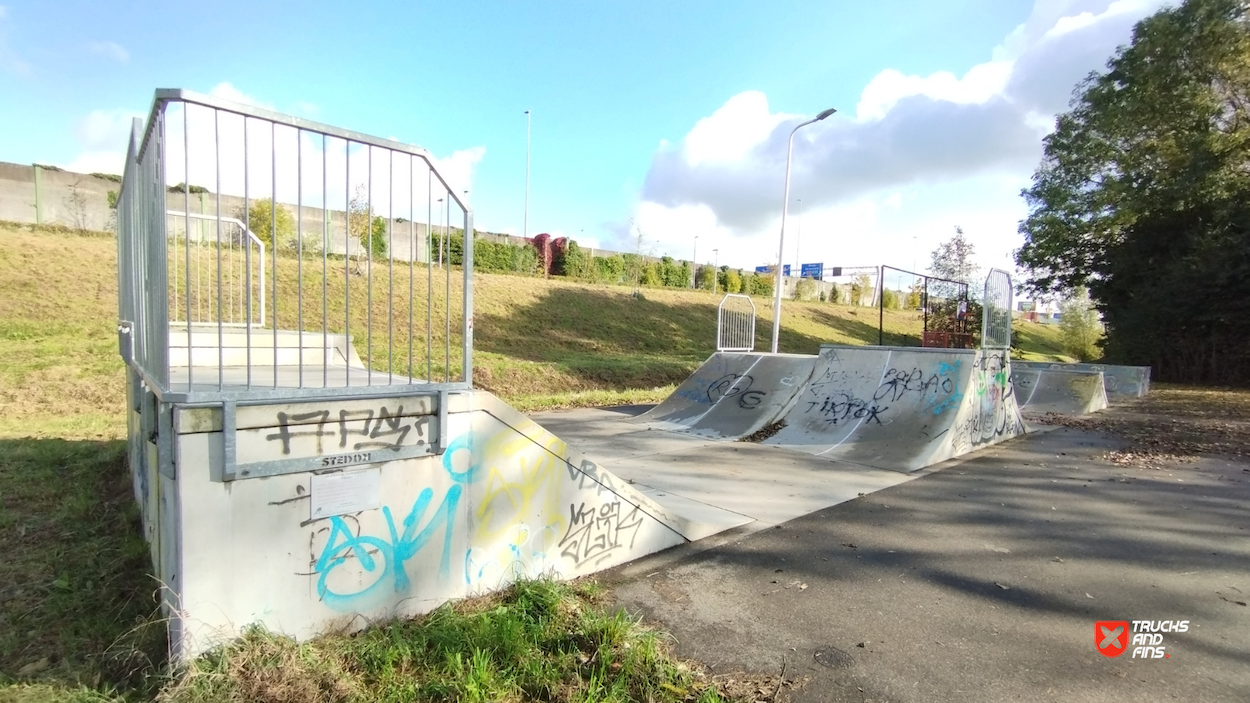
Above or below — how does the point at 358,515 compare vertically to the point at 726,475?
above

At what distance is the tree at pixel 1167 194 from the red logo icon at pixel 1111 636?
23.0 meters

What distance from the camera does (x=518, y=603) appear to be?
3.32 metres

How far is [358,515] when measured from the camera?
9.90 ft

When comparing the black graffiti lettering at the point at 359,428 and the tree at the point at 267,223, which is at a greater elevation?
the tree at the point at 267,223

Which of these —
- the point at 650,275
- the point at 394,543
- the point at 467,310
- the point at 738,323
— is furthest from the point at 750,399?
the point at 650,275

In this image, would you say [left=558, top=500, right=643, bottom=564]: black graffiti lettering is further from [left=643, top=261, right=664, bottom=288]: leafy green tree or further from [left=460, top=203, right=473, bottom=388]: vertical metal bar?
[left=643, top=261, right=664, bottom=288]: leafy green tree

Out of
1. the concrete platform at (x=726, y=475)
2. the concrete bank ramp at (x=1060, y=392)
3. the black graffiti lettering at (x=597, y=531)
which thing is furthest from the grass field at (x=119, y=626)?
the concrete bank ramp at (x=1060, y=392)

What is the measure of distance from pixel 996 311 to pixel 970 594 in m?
6.89

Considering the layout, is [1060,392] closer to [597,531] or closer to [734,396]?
[734,396]

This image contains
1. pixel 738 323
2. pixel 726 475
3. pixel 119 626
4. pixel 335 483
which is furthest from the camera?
pixel 738 323

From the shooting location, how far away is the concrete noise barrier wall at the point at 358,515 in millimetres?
2592

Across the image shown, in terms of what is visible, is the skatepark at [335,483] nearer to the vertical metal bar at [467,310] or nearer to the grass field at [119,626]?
the vertical metal bar at [467,310]

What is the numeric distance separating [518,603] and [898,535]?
3208 millimetres

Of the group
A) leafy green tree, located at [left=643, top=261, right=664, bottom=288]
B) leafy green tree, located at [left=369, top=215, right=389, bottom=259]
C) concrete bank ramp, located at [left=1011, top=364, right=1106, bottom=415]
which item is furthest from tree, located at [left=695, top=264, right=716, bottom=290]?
concrete bank ramp, located at [left=1011, top=364, right=1106, bottom=415]
